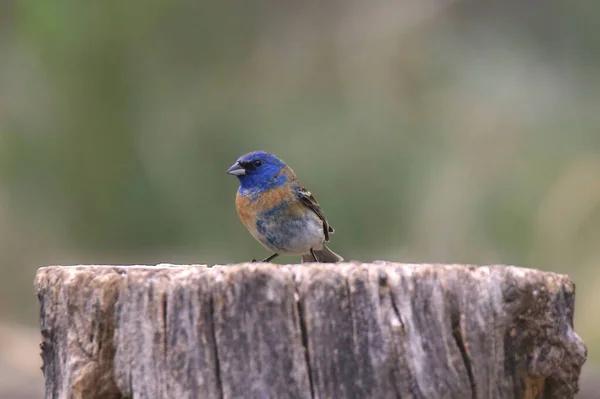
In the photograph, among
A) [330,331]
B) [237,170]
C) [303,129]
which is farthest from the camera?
[303,129]

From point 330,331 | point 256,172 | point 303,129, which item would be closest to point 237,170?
point 256,172

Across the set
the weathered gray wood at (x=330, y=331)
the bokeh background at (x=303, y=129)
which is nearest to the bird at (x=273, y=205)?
the weathered gray wood at (x=330, y=331)

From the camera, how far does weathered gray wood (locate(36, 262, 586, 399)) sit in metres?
2.44

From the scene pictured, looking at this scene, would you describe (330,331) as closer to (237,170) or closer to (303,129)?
(237,170)

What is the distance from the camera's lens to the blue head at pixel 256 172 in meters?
4.96

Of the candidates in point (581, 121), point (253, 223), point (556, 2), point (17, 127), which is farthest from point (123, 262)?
point (556, 2)

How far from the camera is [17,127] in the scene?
8867mm

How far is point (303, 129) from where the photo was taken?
8961mm

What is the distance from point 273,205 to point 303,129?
408cm

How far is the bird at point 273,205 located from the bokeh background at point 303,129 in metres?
2.93

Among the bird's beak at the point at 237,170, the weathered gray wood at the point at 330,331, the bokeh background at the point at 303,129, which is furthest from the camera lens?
the bokeh background at the point at 303,129

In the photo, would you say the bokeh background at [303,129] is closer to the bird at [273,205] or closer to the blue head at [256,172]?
the bird at [273,205]

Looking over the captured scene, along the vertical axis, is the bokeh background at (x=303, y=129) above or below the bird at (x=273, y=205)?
above

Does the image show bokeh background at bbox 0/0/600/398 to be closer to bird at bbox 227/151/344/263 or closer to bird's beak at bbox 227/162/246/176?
bird at bbox 227/151/344/263
